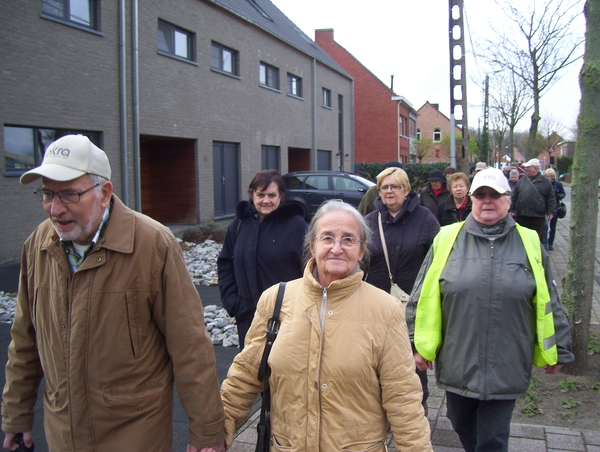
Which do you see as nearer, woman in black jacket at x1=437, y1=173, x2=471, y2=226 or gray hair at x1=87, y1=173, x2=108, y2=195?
gray hair at x1=87, y1=173, x2=108, y2=195

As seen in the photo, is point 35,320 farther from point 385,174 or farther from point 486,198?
point 385,174

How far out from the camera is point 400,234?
164 inches

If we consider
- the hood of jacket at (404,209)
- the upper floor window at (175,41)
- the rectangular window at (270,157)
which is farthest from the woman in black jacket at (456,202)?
the rectangular window at (270,157)

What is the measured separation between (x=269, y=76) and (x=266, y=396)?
21.3m

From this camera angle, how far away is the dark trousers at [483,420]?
119 inches

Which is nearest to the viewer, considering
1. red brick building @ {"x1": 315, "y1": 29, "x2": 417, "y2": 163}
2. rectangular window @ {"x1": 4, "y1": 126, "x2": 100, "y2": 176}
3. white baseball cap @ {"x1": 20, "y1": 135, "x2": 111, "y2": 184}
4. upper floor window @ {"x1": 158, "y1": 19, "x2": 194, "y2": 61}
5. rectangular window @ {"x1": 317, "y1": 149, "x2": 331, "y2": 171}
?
white baseball cap @ {"x1": 20, "y1": 135, "x2": 111, "y2": 184}

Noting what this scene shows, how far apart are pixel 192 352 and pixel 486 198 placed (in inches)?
74.9

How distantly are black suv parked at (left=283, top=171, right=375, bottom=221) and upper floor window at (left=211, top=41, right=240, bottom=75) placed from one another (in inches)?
179

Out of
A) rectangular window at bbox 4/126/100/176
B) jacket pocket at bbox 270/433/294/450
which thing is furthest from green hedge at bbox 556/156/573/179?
jacket pocket at bbox 270/433/294/450

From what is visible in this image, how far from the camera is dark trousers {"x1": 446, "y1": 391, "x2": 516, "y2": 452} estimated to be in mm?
3027

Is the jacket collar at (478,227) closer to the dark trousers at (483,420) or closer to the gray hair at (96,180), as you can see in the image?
the dark trousers at (483,420)

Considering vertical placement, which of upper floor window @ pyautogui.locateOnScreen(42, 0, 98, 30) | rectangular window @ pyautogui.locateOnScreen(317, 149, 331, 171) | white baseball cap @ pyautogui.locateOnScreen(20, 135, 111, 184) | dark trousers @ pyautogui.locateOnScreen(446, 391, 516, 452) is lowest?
dark trousers @ pyautogui.locateOnScreen(446, 391, 516, 452)

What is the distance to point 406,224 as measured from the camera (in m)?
4.20

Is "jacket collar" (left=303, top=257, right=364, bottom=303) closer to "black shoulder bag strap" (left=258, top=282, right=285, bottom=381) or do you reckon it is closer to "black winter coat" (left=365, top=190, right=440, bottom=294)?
"black shoulder bag strap" (left=258, top=282, right=285, bottom=381)
